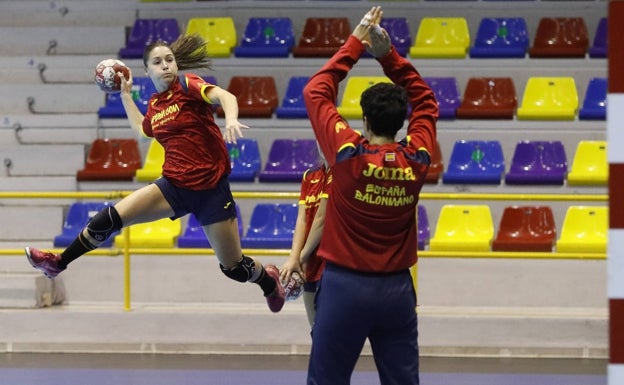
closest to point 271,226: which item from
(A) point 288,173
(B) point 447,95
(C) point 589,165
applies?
(A) point 288,173

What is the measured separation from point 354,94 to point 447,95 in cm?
107

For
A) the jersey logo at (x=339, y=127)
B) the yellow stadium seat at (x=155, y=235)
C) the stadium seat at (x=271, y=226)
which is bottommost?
the yellow stadium seat at (x=155, y=235)

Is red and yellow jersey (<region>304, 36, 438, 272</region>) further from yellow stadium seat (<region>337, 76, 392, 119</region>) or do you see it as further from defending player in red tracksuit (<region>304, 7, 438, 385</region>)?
yellow stadium seat (<region>337, 76, 392, 119</region>)

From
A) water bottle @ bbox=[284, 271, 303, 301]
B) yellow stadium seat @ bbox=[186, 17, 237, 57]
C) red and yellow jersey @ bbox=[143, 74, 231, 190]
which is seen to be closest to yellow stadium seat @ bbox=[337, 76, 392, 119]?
yellow stadium seat @ bbox=[186, 17, 237, 57]

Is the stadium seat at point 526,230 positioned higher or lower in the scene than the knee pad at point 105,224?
lower

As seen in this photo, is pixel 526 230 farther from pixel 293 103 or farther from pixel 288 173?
pixel 293 103

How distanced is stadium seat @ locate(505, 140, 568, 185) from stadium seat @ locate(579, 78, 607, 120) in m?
0.62

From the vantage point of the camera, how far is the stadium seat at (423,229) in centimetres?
1072

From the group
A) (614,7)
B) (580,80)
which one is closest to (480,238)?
(580,80)

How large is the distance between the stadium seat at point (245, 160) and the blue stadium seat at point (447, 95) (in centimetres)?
215

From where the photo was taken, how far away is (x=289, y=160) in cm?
1197

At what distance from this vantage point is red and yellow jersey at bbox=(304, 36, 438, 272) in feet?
12.8

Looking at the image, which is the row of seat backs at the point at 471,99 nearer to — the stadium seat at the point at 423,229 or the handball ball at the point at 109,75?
the stadium seat at the point at 423,229

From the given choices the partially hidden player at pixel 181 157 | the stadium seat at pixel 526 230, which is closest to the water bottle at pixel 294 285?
the partially hidden player at pixel 181 157
